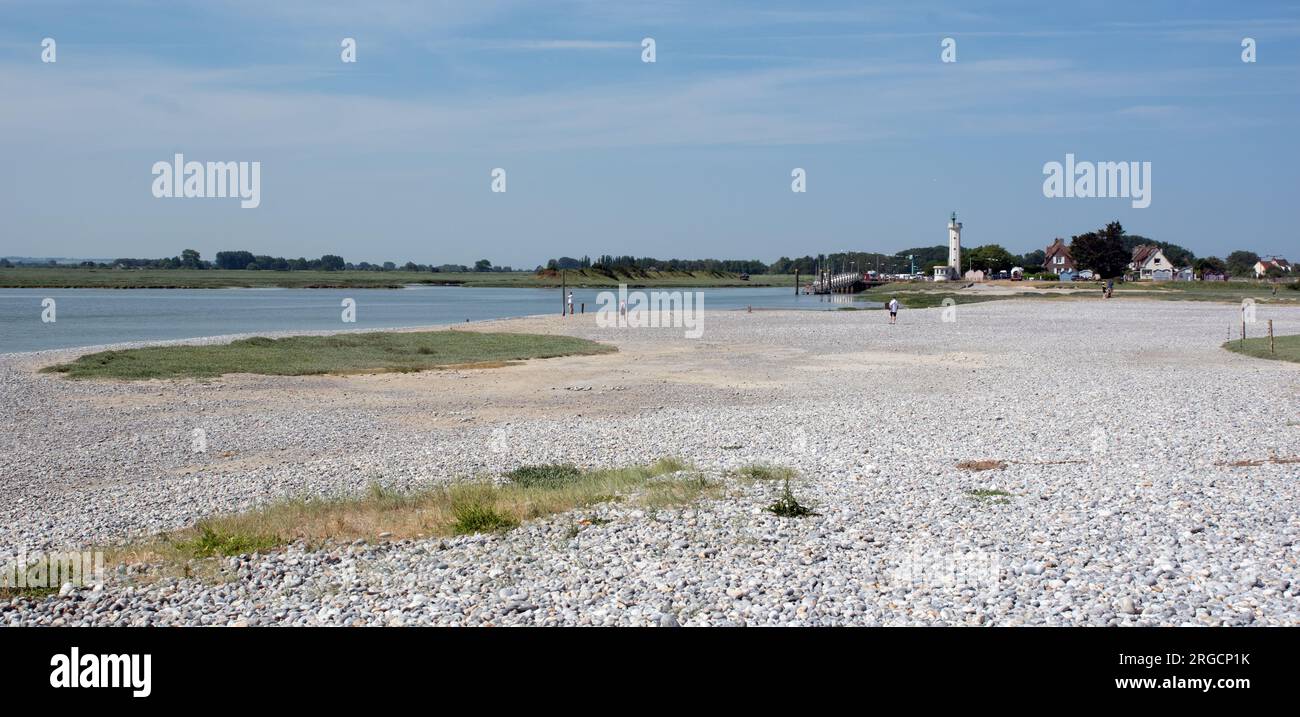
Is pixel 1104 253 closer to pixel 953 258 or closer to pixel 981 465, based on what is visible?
pixel 953 258

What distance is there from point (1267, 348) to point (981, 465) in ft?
77.5

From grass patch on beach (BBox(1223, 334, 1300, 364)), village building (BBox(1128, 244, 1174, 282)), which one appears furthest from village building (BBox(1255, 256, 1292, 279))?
grass patch on beach (BBox(1223, 334, 1300, 364))

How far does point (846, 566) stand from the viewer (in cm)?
881

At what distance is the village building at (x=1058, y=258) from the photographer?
14549 centimetres

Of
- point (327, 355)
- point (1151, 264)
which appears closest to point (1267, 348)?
point (327, 355)

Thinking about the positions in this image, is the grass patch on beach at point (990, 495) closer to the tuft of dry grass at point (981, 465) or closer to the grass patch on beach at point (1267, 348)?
the tuft of dry grass at point (981, 465)

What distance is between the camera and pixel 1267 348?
3222 centimetres

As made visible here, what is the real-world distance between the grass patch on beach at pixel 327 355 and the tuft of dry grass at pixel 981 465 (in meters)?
20.4

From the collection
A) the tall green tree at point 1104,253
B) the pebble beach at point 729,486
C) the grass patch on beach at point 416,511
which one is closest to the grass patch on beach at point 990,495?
the pebble beach at point 729,486

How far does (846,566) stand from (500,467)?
7670mm

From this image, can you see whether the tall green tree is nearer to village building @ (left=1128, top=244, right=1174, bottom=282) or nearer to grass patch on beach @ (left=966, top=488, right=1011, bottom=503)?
village building @ (left=1128, top=244, right=1174, bottom=282)

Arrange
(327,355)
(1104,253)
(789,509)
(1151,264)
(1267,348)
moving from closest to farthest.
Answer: (789,509), (1267,348), (327,355), (1104,253), (1151,264)
